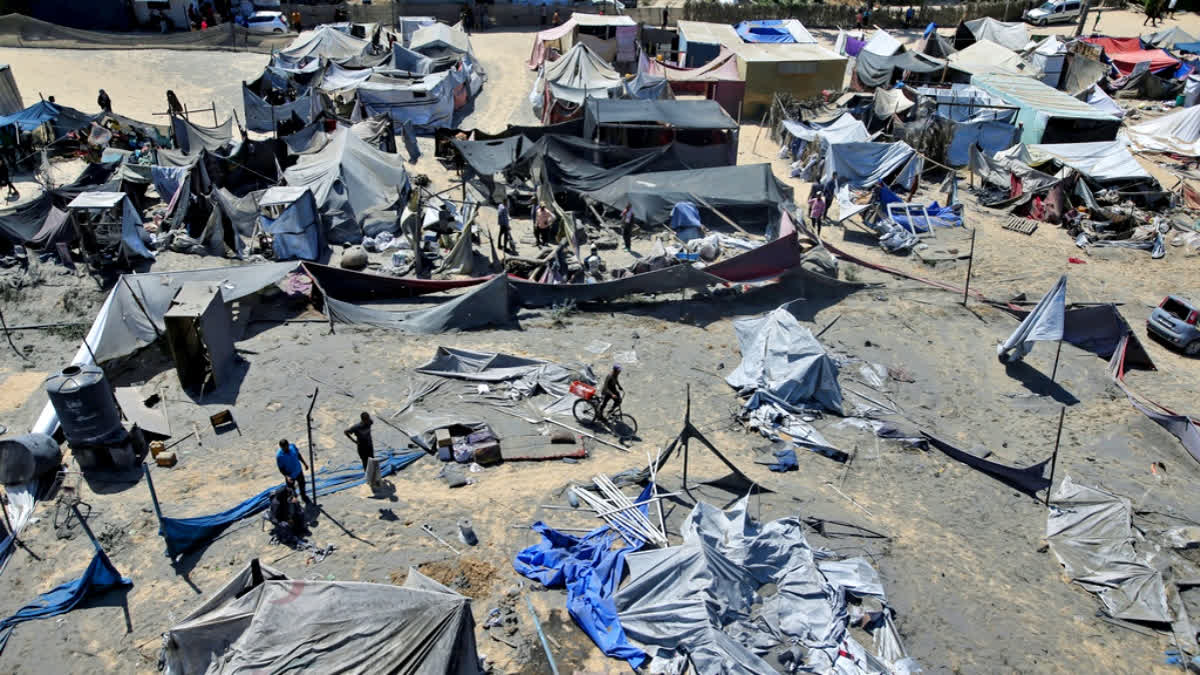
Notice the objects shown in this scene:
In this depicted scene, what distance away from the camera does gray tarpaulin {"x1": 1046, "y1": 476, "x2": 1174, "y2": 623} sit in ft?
35.0

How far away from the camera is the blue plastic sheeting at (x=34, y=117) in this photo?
25.5m

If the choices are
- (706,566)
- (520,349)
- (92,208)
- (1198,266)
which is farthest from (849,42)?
(706,566)

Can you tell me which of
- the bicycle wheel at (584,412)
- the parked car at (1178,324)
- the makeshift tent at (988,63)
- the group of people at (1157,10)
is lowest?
the parked car at (1178,324)

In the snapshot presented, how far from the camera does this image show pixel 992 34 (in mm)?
41375

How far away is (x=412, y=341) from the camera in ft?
53.0

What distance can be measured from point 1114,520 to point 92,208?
20.0m

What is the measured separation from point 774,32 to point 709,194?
21.7m

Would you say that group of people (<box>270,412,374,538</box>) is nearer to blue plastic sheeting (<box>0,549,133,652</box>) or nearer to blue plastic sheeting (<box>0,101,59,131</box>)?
blue plastic sheeting (<box>0,549,133,652</box>)

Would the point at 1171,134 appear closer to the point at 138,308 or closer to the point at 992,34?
the point at 992,34

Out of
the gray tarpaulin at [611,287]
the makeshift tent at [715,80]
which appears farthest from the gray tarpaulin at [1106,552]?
the makeshift tent at [715,80]

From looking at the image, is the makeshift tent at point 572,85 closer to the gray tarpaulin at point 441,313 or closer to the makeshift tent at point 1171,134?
the gray tarpaulin at point 441,313

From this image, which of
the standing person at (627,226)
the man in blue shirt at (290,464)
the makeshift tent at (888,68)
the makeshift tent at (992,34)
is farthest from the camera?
the makeshift tent at (992,34)

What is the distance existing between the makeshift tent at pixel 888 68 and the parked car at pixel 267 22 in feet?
91.4

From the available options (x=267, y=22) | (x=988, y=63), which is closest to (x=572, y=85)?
(x=988, y=63)
